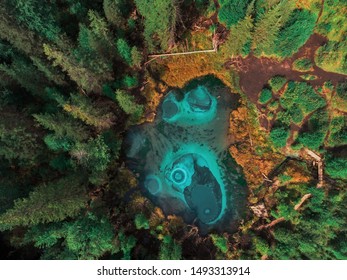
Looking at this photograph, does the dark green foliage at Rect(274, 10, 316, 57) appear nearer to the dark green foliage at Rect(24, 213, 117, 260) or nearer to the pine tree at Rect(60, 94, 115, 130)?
the pine tree at Rect(60, 94, 115, 130)

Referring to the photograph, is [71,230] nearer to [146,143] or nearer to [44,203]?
[44,203]

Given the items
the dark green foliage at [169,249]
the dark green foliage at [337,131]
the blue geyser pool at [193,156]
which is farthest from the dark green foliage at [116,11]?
the dark green foliage at [337,131]

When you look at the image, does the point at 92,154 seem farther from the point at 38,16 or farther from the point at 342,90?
the point at 342,90

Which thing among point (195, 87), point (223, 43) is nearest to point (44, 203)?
point (195, 87)

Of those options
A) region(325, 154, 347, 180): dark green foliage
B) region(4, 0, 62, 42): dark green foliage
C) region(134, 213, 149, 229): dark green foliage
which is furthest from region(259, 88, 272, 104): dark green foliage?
region(4, 0, 62, 42): dark green foliage

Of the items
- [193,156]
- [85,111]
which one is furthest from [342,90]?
[85,111]

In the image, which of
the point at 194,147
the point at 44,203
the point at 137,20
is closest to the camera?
the point at 44,203
